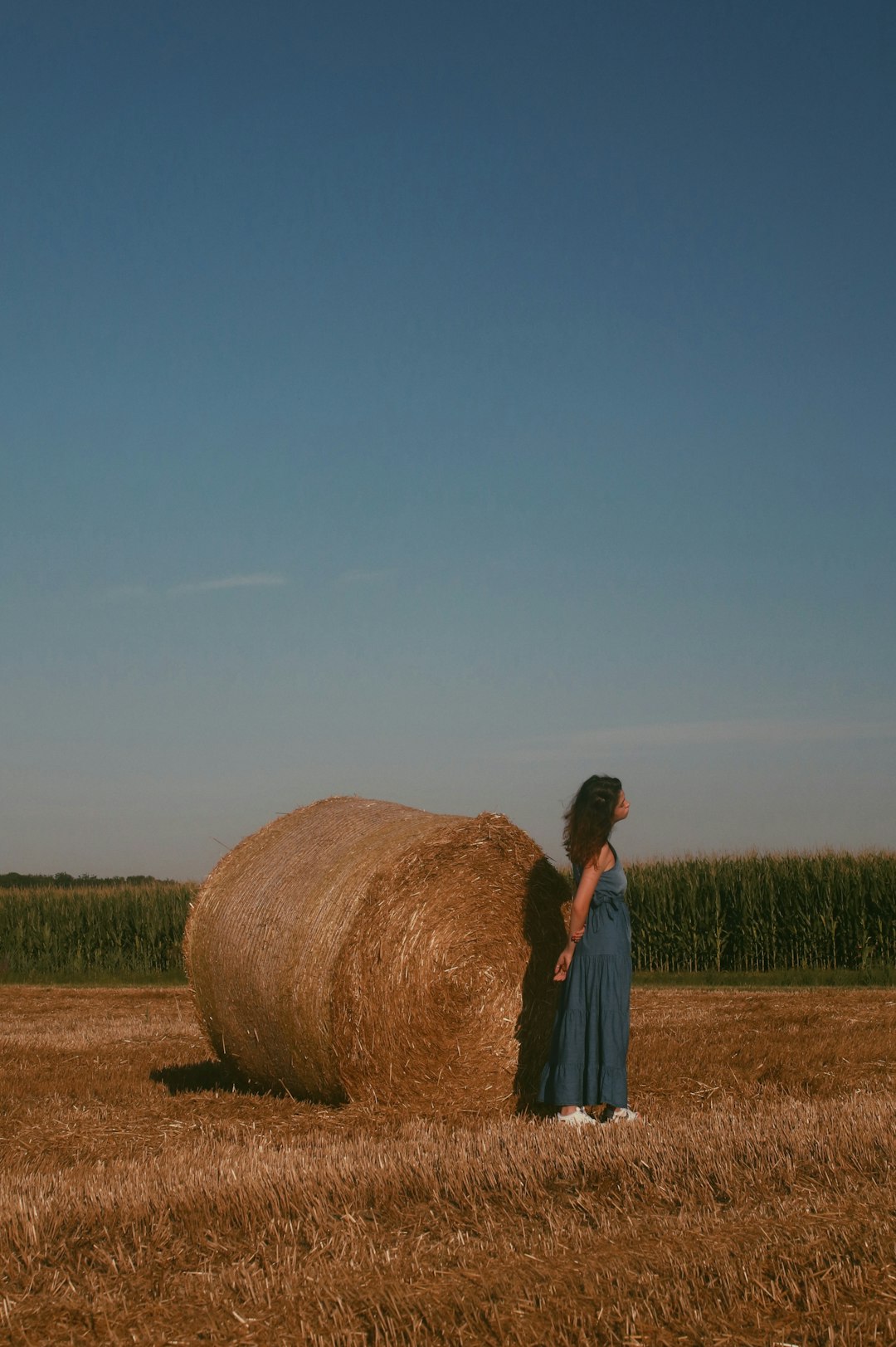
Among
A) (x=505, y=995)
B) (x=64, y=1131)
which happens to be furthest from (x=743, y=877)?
(x=64, y=1131)

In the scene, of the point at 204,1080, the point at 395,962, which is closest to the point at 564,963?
the point at 395,962

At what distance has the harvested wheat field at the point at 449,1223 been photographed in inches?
132

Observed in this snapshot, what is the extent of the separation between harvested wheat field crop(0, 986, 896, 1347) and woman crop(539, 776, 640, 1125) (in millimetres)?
339

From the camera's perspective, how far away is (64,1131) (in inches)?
266

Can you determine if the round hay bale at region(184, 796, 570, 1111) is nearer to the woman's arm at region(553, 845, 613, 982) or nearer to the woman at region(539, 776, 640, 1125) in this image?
the woman at region(539, 776, 640, 1125)

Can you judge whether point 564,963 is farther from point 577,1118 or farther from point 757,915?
point 757,915

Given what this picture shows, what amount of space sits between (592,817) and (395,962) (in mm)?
1540

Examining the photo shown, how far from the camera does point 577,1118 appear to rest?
6.71 metres

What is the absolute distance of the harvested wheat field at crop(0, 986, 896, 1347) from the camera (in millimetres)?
3357

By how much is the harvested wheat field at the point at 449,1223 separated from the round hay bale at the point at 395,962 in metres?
0.26

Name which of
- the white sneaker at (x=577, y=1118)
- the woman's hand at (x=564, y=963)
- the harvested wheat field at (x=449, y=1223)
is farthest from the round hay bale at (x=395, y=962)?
the white sneaker at (x=577, y=1118)

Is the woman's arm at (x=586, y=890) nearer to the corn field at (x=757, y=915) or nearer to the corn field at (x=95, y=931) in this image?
the corn field at (x=757, y=915)

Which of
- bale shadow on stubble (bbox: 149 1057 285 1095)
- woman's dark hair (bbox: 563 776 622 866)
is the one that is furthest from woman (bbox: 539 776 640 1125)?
bale shadow on stubble (bbox: 149 1057 285 1095)

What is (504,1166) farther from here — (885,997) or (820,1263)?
(885,997)
